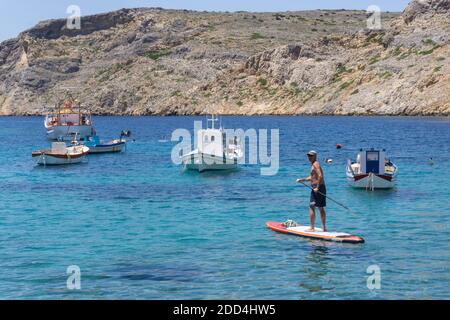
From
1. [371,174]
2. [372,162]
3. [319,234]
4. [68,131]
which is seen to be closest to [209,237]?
[319,234]

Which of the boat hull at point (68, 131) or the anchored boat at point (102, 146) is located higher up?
the boat hull at point (68, 131)

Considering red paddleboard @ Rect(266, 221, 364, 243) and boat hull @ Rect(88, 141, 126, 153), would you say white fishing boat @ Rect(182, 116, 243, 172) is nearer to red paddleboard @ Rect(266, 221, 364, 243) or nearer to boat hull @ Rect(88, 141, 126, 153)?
boat hull @ Rect(88, 141, 126, 153)

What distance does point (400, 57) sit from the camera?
165875 millimetres

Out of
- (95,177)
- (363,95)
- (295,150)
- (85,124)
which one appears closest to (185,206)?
(95,177)

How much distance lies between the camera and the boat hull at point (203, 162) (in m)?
57.7

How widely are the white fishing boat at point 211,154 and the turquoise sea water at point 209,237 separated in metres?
1.01

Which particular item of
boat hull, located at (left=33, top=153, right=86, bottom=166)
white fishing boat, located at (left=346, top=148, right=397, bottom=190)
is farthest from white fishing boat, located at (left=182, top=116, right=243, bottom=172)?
white fishing boat, located at (left=346, top=148, right=397, bottom=190)

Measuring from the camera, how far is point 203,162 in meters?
57.8

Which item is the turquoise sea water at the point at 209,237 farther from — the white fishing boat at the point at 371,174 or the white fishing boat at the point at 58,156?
the white fishing boat at the point at 58,156

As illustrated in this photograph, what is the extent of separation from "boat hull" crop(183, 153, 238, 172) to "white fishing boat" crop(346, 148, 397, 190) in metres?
13.5

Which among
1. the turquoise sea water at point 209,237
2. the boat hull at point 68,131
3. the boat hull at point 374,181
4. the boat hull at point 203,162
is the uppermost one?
the boat hull at point 68,131

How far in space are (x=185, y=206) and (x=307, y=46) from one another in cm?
16270

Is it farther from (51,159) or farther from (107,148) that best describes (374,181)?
(107,148)

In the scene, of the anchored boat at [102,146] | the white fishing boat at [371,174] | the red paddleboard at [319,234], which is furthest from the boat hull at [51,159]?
the red paddleboard at [319,234]
